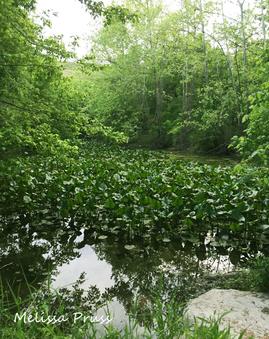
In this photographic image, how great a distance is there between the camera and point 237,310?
378 cm

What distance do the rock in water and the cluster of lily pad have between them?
8.06 ft

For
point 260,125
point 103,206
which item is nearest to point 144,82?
point 103,206

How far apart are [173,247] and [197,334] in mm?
4166

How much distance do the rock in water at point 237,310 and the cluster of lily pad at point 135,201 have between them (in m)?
2.46

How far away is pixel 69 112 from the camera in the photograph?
7.56 m

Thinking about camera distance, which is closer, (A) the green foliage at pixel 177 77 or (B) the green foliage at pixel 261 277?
(B) the green foliage at pixel 261 277

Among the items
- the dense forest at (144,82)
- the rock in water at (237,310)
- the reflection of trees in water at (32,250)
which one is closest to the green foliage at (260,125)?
the dense forest at (144,82)

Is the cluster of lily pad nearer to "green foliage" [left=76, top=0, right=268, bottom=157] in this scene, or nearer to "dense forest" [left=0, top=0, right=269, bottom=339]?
"dense forest" [left=0, top=0, right=269, bottom=339]

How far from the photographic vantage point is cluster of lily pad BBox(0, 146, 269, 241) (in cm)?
687

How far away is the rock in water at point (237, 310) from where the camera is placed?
11.3 feet

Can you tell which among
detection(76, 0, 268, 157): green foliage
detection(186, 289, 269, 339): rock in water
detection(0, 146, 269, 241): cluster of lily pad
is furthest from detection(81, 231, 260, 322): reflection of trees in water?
detection(76, 0, 268, 157): green foliage

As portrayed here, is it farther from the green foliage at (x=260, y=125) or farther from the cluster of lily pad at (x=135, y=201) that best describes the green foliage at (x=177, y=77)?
the green foliage at (x=260, y=125)

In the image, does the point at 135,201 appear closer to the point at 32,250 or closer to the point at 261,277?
the point at 32,250

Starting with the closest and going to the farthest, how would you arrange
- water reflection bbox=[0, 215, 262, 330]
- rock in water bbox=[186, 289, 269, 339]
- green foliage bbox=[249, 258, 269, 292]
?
rock in water bbox=[186, 289, 269, 339] < green foliage bbox=[249, 258, 269, 292] < water reflection bbox=[0, 215, 262, 330]
